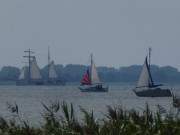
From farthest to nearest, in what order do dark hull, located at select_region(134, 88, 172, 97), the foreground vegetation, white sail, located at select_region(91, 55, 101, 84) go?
white sail, located at select_region(91, 55, 101, 84) < dark hull, located at select_region(134, 88, 172, 97) < the foreground vegetation

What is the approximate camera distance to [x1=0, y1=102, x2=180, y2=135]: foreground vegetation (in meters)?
13.9

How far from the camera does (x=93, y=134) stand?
45.1ft

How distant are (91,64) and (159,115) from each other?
11275cm

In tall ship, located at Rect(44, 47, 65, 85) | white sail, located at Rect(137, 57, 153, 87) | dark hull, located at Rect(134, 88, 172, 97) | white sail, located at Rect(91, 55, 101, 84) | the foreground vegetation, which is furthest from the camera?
tall ship, located at Rect(44, 47, 65, 85)

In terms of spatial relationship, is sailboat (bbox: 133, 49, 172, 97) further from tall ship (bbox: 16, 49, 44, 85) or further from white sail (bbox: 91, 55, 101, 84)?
tall ship (bbox: 16, 49, 44, 85)

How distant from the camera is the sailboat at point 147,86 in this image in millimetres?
100200

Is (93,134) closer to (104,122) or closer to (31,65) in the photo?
(104,122)

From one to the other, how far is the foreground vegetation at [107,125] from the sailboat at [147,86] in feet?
275

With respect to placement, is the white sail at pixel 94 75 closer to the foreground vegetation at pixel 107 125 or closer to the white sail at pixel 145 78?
the white sail at pixel 145 78

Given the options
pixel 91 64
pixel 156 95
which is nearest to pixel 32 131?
pixel 156 95

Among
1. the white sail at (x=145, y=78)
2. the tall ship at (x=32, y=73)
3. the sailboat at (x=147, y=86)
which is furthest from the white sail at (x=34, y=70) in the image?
the white sail at (x=145, y=78)

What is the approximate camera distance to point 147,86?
338 feet

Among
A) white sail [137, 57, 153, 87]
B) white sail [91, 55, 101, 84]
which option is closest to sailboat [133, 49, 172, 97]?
white sail [137, 57, 153, 87]

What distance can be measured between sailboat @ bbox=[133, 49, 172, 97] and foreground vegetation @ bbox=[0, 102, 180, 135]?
275 ft
